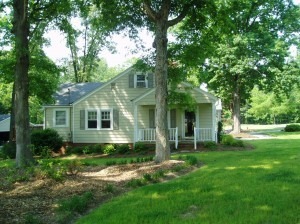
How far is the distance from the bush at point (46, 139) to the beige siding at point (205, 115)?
9243mm

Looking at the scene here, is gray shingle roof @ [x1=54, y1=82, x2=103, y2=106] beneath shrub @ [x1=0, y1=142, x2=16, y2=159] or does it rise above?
above

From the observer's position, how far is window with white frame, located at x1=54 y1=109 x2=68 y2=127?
25.2m

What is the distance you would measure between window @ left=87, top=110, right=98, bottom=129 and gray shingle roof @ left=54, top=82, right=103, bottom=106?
146 centimetres

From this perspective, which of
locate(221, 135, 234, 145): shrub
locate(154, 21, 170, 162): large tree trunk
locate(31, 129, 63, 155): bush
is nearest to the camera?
locate(154, 21, 170, 162): large tree trunk

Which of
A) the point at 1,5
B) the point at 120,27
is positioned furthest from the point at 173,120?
the point at 1,5

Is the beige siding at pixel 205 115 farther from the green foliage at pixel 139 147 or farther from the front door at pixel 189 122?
the green foliage at pixel 139 147

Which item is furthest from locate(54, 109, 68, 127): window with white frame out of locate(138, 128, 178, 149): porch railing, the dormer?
locate(138, 128, 178, 149): porch railing

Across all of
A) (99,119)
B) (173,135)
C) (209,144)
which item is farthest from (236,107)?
(99,119)

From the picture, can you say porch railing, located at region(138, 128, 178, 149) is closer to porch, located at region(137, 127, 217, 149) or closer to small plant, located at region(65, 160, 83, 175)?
porch, located at region(137, 127, 217, 149)

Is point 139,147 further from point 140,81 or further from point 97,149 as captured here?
point 140,81

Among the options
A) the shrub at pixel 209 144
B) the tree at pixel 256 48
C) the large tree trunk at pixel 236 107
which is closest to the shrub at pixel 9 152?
the shrub at pixel 209 144

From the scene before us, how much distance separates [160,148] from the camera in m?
13.0

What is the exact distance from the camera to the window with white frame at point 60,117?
990 inches

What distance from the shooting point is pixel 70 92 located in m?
27.3
